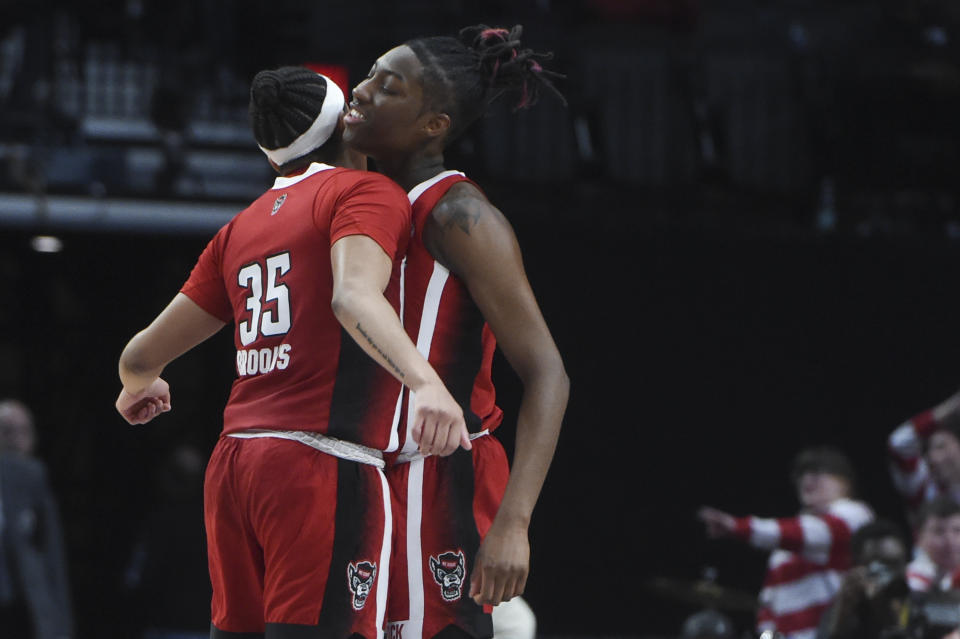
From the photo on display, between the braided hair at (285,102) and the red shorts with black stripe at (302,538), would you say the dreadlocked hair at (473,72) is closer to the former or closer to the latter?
the braided hair at (285,102)

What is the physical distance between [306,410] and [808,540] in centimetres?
437

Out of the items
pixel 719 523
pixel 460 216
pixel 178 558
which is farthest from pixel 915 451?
pixel 460 216

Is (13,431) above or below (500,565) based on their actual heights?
below

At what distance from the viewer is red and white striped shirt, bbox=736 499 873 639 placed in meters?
6.55

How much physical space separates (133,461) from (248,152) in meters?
2.26

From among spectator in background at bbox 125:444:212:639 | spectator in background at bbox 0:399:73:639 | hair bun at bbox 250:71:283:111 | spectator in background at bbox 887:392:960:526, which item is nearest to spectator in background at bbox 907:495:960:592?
spectator in background at bbox 887:392:960:526

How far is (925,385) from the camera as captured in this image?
9.14 meters

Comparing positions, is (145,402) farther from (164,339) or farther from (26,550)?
(26,550)

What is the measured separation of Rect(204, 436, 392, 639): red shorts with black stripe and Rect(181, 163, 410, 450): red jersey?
67mm

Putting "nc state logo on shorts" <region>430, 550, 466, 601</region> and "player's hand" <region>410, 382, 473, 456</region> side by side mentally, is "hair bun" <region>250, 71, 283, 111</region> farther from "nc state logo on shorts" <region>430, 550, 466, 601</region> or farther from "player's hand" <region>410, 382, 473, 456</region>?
"nc state logo on shorts" <region>430, 550, 466, 601</region>

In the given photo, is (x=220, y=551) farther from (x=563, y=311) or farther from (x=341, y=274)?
(x=563, y=311)

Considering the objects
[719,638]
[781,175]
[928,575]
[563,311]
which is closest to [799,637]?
[719,638]

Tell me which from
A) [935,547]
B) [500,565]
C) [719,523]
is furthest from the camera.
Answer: [719,523]

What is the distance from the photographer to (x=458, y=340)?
2.81m
